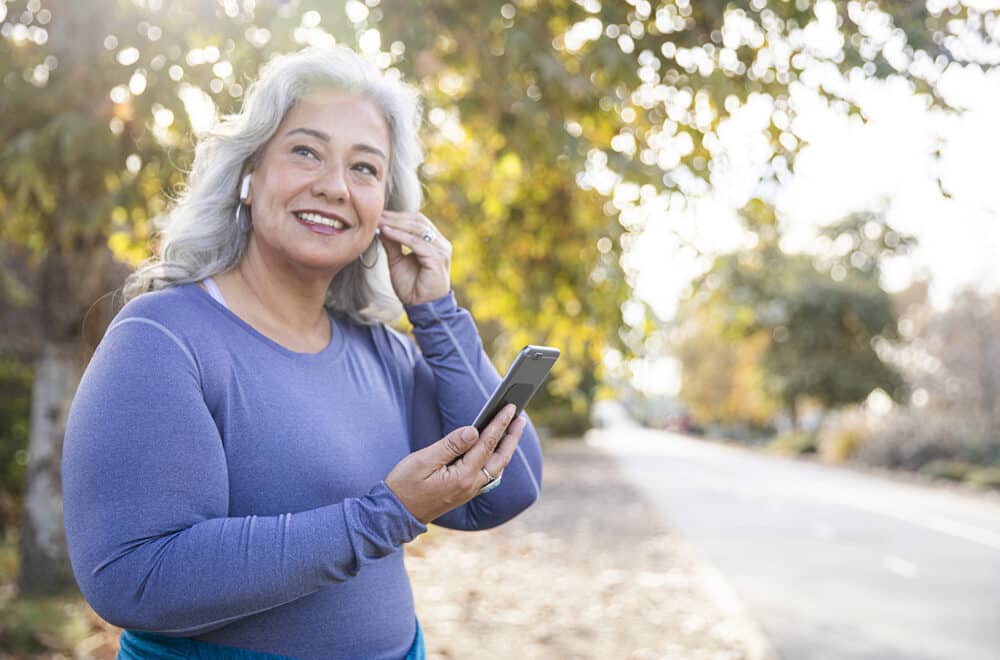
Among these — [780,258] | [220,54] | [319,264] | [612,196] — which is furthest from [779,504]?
[319,264]

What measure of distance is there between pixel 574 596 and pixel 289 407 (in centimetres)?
650

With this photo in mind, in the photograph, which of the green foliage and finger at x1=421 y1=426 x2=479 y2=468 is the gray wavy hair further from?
the green foliage

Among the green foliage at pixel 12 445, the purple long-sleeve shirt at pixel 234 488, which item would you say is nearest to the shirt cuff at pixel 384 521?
the purple long-sleeve shirt at pixel 234 488

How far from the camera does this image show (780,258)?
674 centimetres

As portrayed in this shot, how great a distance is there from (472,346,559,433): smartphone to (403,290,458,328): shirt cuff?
0.45 meters

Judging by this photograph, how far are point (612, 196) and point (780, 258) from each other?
1671 millimetres

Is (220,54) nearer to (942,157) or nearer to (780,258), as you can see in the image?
(942,157)

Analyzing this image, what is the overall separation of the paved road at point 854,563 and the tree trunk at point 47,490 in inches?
186

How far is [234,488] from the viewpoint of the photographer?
1657 millimetres

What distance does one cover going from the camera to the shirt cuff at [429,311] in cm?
217

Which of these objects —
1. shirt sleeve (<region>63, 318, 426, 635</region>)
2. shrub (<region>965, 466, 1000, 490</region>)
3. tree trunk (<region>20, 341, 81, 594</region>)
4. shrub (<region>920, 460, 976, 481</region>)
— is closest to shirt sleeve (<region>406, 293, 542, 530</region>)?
shirt sleeve (<region>63, 318, 426, 635</region>)

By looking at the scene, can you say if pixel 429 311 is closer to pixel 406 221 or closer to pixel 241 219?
pixel 406 221

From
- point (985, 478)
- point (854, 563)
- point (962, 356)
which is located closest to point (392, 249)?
point (854, 563)

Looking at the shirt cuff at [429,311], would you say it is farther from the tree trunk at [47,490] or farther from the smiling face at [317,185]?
the tree trunk at [47,490]
